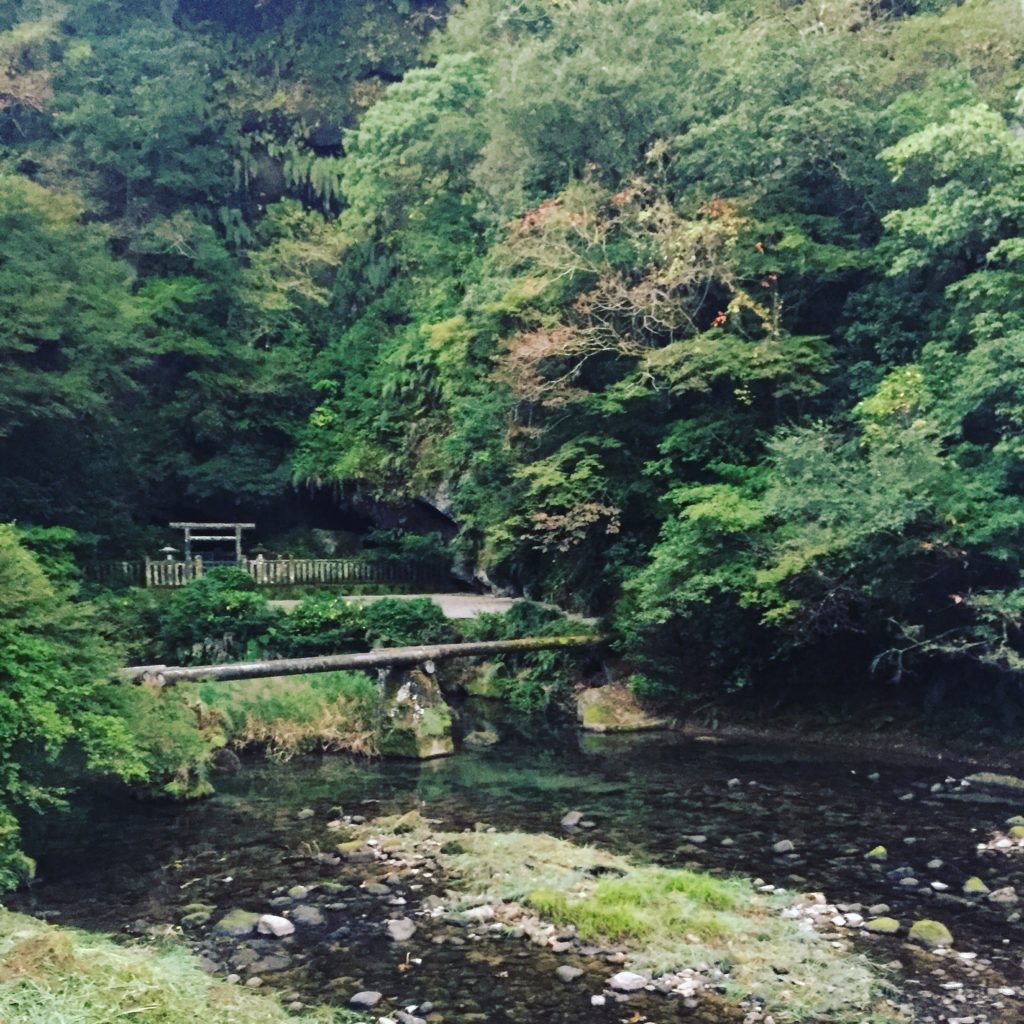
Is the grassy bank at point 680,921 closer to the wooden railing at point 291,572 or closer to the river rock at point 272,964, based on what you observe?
the river rock at point 272,964

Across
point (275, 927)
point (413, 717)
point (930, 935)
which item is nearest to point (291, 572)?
point (413, 717)

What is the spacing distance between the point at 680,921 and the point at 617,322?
15.2 m

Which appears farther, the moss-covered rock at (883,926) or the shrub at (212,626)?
the shrub at (212,626)

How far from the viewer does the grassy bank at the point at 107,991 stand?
6199 millimetres

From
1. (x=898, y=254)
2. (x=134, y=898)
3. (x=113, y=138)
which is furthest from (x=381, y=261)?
(x=134, y=898)

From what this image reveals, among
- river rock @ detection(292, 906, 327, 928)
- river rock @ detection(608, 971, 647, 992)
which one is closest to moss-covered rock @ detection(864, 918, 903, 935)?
river rock @ detection(608, 971, 647, 992)

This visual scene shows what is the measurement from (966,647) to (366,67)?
32142 millimetres

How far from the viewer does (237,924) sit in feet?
31.7

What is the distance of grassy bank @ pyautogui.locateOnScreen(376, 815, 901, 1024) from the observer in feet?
26.8

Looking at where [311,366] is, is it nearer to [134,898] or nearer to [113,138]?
[113,138]

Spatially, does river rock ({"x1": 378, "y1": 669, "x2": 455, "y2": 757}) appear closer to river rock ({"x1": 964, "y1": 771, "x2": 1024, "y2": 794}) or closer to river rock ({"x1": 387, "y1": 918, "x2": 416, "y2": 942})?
river rock ({"x1": 387, "y1": 918, "x2": 416, "y2": 942})

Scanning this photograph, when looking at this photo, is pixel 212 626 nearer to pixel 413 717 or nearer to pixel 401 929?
pixel 413 717

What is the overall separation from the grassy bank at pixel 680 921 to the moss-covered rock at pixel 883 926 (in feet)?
1.98

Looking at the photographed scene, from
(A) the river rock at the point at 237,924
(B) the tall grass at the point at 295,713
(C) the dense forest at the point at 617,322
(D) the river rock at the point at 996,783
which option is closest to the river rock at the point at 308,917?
(A) the river rock at the point at 237,924
